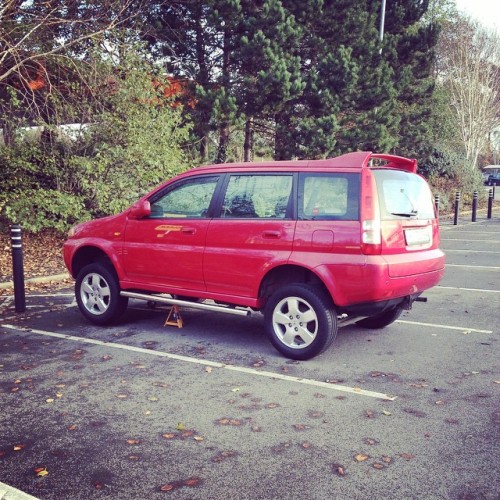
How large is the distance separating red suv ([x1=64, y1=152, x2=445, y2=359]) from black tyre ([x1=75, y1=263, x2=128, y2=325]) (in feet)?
0.09

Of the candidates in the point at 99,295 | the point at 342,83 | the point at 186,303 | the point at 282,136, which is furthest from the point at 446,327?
the point at 342,83

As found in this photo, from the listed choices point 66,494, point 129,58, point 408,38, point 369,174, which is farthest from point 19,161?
point 408,38

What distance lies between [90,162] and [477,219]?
1613 cm

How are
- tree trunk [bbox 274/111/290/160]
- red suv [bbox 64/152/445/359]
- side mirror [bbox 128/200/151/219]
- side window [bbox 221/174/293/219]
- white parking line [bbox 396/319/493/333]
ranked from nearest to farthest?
red suv [bbox 64/152/445/359]
side window [bbox 221/174/293/219]
side mirror [bbox 128/200/151/219]
white parking line [bbox 396/319/493/333]
tree trunk [bbox 274/111/290/160]

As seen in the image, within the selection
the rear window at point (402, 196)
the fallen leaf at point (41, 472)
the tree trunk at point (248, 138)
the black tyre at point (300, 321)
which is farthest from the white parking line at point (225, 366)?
the tree trunk at point (248, 138)

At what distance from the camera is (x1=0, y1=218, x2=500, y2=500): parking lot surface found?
11.0 feet

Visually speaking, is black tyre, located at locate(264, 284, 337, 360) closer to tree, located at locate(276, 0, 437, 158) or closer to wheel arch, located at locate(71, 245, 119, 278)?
wheel arch, located at locate(71, 245, 119, 278)

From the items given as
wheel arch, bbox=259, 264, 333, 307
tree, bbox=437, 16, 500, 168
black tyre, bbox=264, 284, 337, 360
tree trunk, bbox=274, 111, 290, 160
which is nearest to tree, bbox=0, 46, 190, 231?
tree trunk, bbox=274, 111, 290, 160

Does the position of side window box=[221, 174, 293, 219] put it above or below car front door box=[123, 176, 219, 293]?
above

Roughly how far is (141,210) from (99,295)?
4.03 feet

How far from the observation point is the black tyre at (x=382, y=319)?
669 centimetres

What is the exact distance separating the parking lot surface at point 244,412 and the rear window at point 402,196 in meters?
1.41

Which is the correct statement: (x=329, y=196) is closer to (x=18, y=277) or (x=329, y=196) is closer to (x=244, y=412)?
(x=244, y=412)

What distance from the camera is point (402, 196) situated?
18.6 ft
